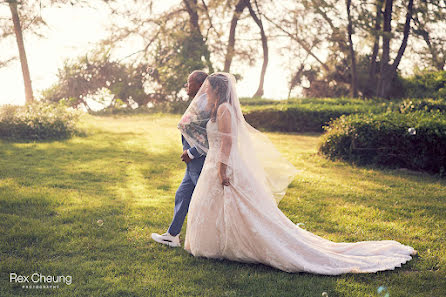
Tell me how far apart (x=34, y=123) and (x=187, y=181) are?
9.04m

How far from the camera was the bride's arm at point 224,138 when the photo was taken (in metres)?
4.09

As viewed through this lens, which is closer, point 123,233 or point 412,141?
point 123,233

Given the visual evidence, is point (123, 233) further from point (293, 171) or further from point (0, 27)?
point (0, 27)

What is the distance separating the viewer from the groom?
4328 millimetres

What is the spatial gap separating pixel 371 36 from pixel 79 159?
16264 mm

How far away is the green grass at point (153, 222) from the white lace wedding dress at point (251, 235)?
0.12m

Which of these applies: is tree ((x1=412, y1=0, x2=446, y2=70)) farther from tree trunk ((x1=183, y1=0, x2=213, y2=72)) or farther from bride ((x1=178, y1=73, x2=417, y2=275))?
bride ((x1=178, y1=73, x2=417, y2=275))

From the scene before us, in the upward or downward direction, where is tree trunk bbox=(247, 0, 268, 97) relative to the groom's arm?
upward

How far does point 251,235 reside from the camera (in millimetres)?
4016

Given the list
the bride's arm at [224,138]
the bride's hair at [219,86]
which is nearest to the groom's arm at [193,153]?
the bride's arm at [224,138]

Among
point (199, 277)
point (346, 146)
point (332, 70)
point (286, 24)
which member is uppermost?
point (286, 24)

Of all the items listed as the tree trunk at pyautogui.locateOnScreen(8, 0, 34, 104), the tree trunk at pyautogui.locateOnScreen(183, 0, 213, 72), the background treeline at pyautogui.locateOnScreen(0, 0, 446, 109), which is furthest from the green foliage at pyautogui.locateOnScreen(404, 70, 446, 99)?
the tree trunk at pyautogui.locateOnScreen(8, 0, 34, 104)

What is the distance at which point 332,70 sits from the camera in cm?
2722

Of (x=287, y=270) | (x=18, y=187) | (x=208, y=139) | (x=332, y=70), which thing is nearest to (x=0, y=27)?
(x=18, y=187)
